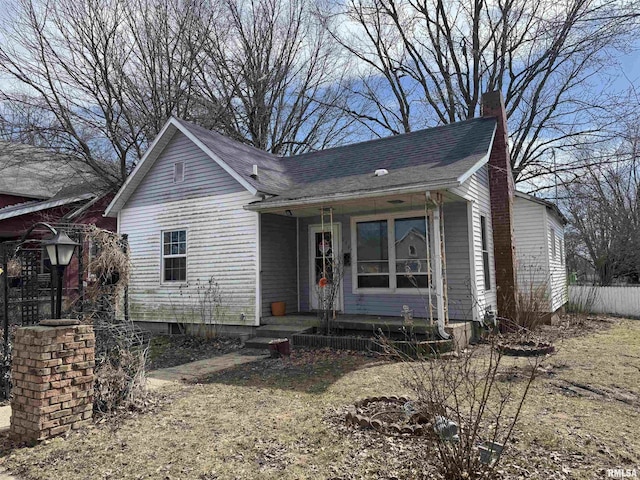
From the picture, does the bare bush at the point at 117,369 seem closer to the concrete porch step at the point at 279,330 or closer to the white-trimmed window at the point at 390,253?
the concrete porch step at the point at 279,330

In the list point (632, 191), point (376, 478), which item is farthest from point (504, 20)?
point (376, 478)

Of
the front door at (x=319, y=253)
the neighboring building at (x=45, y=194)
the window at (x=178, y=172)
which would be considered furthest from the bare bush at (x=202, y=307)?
the neighboring building at (x=45, y=194)

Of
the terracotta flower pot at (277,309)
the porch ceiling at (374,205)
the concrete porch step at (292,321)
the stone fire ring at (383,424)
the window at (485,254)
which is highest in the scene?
the porch ceiling at (374,205)

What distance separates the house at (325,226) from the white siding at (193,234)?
3cm

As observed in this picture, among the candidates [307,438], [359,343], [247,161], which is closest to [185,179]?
[247,161]

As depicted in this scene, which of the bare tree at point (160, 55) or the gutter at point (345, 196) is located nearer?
the gutter at point (345, 196)

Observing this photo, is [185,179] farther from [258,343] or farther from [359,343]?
[359,343]

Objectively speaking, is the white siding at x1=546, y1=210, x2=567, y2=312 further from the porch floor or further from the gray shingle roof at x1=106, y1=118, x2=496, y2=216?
the porch floor

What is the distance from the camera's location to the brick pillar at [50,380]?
427 centimetres

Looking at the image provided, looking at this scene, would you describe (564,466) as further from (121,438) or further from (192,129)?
(192,129)

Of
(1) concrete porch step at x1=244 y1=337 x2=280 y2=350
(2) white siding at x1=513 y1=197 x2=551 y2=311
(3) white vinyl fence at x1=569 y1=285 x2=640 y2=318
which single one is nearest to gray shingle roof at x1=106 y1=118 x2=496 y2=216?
(1) concrete porch step at x1=244 y1=337 x2=280 y2=350

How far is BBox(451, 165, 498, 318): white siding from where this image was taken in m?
9.16

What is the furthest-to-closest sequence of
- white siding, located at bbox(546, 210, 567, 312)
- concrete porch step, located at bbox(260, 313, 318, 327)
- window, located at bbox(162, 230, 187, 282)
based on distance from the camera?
white siding, located at bbox(546, 210, 567, 312) < window, located at bbox(162, 230, 187, 282) < concrete porch step, located at bbox(260, 313, 318, 327)

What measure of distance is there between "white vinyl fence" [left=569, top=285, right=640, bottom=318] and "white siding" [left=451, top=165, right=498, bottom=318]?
6953 mm
